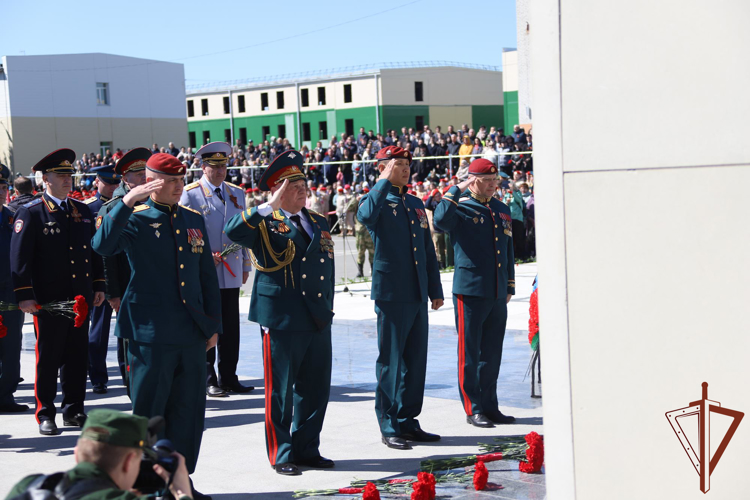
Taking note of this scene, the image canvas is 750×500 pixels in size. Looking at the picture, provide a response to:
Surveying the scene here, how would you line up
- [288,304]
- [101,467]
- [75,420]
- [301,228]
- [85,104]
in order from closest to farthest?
[101,467]
[288,304]
[301,228]
[75,420]
[85,104]

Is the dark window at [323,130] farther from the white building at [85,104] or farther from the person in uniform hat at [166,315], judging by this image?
the person in uniform hat at [166,315]

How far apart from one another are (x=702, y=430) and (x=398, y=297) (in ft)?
9.86

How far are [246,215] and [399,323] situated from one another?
1569 millimetres

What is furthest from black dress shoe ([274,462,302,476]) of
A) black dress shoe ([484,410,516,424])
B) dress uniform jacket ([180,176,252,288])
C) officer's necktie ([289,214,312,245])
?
dress uniform jacket ([180,176,252,288])

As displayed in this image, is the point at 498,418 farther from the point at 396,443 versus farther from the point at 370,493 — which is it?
the point at 370,493

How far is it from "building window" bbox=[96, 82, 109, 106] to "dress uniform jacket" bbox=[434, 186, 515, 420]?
54.1 m

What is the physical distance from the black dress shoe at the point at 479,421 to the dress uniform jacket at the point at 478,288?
4cm

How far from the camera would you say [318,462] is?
6238mm

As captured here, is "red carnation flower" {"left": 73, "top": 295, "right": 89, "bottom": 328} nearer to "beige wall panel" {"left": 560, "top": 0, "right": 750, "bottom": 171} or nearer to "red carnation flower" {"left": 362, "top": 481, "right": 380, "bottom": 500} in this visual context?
"red carnation flower" {"left": 362, "top": 481, "right": 380, "bottom": 500}

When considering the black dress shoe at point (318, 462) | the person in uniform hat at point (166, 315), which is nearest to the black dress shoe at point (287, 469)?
the black dress shoe at point (318, 462)

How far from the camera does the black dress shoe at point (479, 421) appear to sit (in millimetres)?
7262

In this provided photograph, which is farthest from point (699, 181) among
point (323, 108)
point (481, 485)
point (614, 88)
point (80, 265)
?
point (323, 108)

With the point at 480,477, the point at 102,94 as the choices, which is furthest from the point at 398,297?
the point at 102,94

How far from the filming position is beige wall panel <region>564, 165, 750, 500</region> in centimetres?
402
